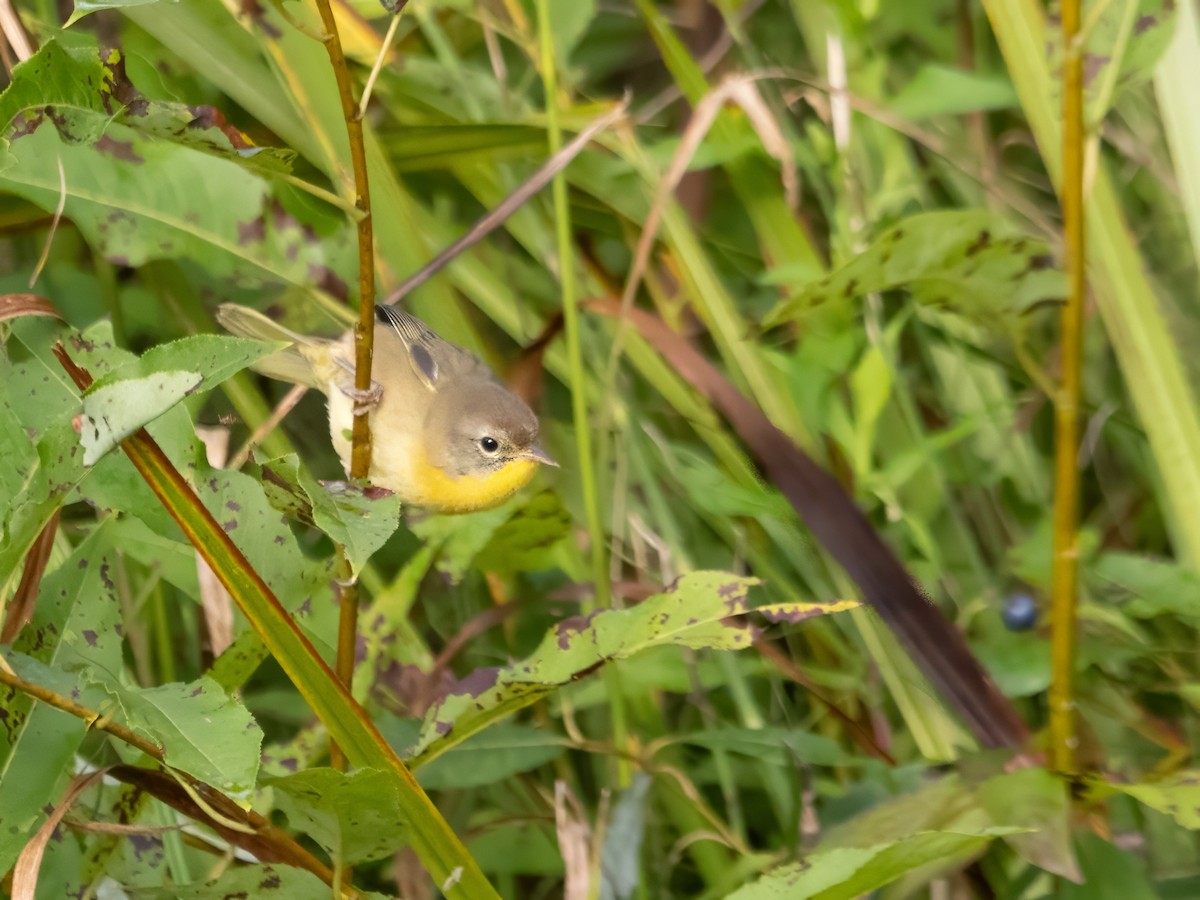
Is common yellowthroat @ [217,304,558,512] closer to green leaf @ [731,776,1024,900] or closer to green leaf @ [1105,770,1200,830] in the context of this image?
green leaf @ [731,776,1024,900]

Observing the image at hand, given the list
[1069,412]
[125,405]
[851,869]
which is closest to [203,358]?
[125,405]

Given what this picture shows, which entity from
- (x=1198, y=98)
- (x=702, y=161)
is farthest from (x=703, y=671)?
(x=1198, y=98)

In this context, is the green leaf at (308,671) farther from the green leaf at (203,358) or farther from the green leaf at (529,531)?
the green leaf at (529,531)

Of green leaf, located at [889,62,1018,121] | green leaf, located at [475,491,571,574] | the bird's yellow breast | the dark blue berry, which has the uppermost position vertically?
green leaf, located at [889,62,1018,121]

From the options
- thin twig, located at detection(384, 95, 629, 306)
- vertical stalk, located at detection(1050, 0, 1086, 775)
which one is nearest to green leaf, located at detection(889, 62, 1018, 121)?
thin twig, located at detection(384, 95, 629, 306)

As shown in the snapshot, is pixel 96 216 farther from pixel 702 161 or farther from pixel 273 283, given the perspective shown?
pixel 702 161

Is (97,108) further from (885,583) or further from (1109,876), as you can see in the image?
(1109,876)

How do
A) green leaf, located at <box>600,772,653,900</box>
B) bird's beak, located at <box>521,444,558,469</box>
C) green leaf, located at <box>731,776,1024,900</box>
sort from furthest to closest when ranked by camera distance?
1. bird's beak, located at <box>521,444,558,469</box>
2. green leaf, located at <box>600,772,653,900</box>
3. green leaf, located at <box>731,776,1024,900</box>

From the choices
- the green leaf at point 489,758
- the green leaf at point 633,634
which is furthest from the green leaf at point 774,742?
the green leaf at point 633,634
